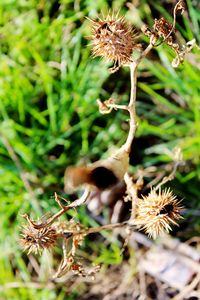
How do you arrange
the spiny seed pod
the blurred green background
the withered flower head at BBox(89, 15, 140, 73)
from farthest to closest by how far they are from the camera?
the blurred green background < the spiny seed pod < the withered flower head at BBox(89, 15, 140, 73)

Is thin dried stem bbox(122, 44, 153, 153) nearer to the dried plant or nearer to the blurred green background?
the dried plant

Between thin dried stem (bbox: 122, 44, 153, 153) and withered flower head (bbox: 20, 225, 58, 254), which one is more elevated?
thin dried stem (bbox: 122, 44, 153, 153)

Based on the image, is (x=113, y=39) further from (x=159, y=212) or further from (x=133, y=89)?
(x=159, y=212)

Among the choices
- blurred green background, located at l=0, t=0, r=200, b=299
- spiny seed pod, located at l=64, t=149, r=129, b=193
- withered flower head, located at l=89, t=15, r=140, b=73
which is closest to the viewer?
withered flower head, located at l=89, t=15, r=140, b=73

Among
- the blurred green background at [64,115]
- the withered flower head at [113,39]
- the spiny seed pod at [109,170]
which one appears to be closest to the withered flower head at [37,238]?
the spiny seed pod at [109,170]

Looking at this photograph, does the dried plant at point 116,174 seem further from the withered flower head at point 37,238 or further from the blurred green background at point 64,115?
the blurred green background at point 64,115

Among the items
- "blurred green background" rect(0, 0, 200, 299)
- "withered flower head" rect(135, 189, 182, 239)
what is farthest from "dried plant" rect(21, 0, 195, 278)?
"blurred green background" rect(0, 0, 200, 299)
